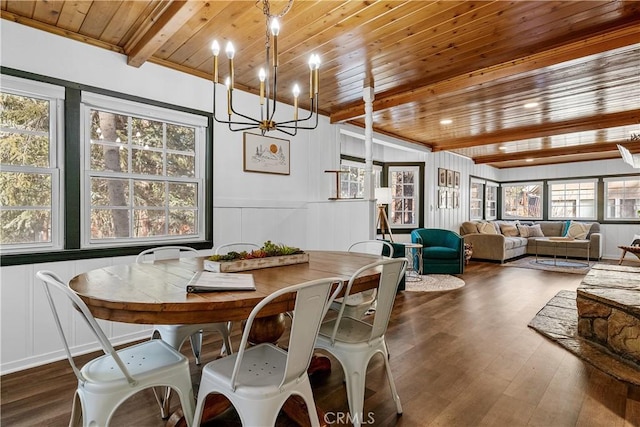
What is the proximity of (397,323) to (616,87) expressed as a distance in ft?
11.6

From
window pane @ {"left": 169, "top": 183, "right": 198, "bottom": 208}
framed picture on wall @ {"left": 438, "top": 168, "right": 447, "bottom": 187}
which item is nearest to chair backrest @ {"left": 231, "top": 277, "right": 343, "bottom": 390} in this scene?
window pane @ {"left": 169, "top": 183, "right": 198, "bottom": 208}

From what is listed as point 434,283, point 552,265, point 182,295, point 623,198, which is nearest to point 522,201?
point 623,198

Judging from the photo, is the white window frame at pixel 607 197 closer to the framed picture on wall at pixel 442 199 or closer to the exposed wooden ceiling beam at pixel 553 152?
the exposed wooden ceiling beam at pixel 553 152

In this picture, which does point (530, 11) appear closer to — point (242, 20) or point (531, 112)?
point (242, 20)

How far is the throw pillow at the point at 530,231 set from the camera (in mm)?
8344

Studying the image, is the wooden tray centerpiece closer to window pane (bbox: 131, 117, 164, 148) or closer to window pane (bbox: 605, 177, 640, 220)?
window pane (bbox: 131, 117, 164, 148)

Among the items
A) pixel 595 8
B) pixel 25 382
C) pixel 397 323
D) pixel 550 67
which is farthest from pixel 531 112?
pixel 25 382

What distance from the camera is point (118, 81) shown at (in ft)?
9.51

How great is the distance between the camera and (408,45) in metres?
2.89

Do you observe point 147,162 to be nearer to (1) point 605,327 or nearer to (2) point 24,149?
(2) point 24,149

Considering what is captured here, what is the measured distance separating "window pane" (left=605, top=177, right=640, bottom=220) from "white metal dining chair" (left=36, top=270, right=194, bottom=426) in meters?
10.0

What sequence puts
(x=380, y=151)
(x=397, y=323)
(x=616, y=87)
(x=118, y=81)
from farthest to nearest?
(x=380, y=151) → (x=616, y=87) → (x=397, y=323) → (x=118, y=81)

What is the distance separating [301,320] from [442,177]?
6.87 meters

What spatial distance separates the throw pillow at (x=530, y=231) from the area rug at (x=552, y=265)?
2.43 ft
